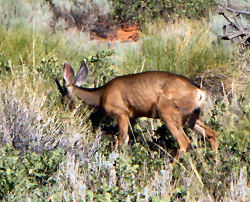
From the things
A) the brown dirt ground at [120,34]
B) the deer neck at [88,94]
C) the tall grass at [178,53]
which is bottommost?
the brown dirt ground at [120,34]

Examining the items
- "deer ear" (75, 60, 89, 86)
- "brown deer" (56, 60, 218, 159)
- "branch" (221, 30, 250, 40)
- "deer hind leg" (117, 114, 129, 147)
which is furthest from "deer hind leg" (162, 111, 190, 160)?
"branch" (221, 30, 250, 40)

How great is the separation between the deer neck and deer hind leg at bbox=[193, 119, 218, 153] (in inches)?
54.7

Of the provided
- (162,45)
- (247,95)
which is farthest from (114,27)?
(247,95)

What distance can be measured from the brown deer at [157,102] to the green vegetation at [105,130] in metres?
0.20

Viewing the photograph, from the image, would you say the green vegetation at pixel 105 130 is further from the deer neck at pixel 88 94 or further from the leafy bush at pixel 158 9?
the leafy bush at pixel 158 9

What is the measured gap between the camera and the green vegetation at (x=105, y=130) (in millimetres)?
5824

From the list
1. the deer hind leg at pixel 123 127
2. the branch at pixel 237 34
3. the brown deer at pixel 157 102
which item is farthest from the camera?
the branch at pixel 237 34

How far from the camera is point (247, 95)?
9.64m

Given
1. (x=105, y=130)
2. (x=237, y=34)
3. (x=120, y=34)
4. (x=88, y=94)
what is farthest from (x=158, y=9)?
(x=105, y=130)

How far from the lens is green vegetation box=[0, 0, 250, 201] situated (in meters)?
5.82

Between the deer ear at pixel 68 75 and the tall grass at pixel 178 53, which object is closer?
the deer ear at pixel 68 75

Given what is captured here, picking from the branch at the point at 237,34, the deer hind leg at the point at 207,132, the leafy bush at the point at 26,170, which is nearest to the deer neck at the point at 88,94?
the deer hind leg at the point at 207,132

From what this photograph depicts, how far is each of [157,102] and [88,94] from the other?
1120 millimetres

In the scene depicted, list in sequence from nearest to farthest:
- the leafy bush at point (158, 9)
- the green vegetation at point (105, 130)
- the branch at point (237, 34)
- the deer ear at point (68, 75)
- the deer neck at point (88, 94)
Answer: the green vegetation at point (105, 130) < the deer neck at point (88, 94) < the deer ear at point (68, 75) < the branch at point (237, 34) < the leafy bush at point (158, 9)
